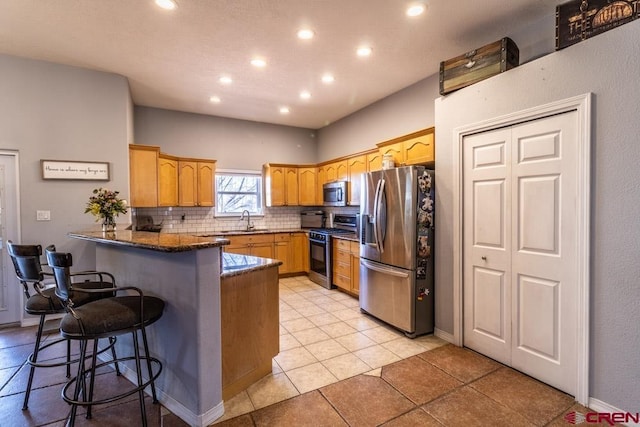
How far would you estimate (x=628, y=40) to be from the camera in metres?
1.90

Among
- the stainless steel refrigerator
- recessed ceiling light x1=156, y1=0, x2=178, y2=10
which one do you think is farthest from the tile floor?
recessed ceiling light x1=156, y1=0, x2=178, y2=10

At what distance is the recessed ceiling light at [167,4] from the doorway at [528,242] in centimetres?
270

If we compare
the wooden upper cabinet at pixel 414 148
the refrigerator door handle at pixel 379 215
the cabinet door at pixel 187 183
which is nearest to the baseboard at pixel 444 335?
the refrigerator door handle at pixel 379 215

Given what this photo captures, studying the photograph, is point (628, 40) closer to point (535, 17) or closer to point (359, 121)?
point (535, 17)

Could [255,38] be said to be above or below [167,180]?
above

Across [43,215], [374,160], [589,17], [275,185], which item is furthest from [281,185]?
[589,17]

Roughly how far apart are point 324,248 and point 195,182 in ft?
8.08

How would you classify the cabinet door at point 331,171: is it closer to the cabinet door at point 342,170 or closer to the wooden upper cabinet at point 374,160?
the cabinet door at point 342,170

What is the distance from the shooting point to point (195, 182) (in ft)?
17.1

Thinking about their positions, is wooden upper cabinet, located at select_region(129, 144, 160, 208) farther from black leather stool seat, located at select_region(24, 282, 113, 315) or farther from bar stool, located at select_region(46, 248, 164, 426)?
bar stool, located at select_region(46, 248, 164, 426)

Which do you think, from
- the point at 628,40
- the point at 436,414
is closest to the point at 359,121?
the point at 628,40

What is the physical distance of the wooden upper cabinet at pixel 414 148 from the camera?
11.6 feet

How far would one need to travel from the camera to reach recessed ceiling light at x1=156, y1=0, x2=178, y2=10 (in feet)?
7.97

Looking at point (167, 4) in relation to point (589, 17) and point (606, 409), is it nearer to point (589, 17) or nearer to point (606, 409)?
point (589, 17)
